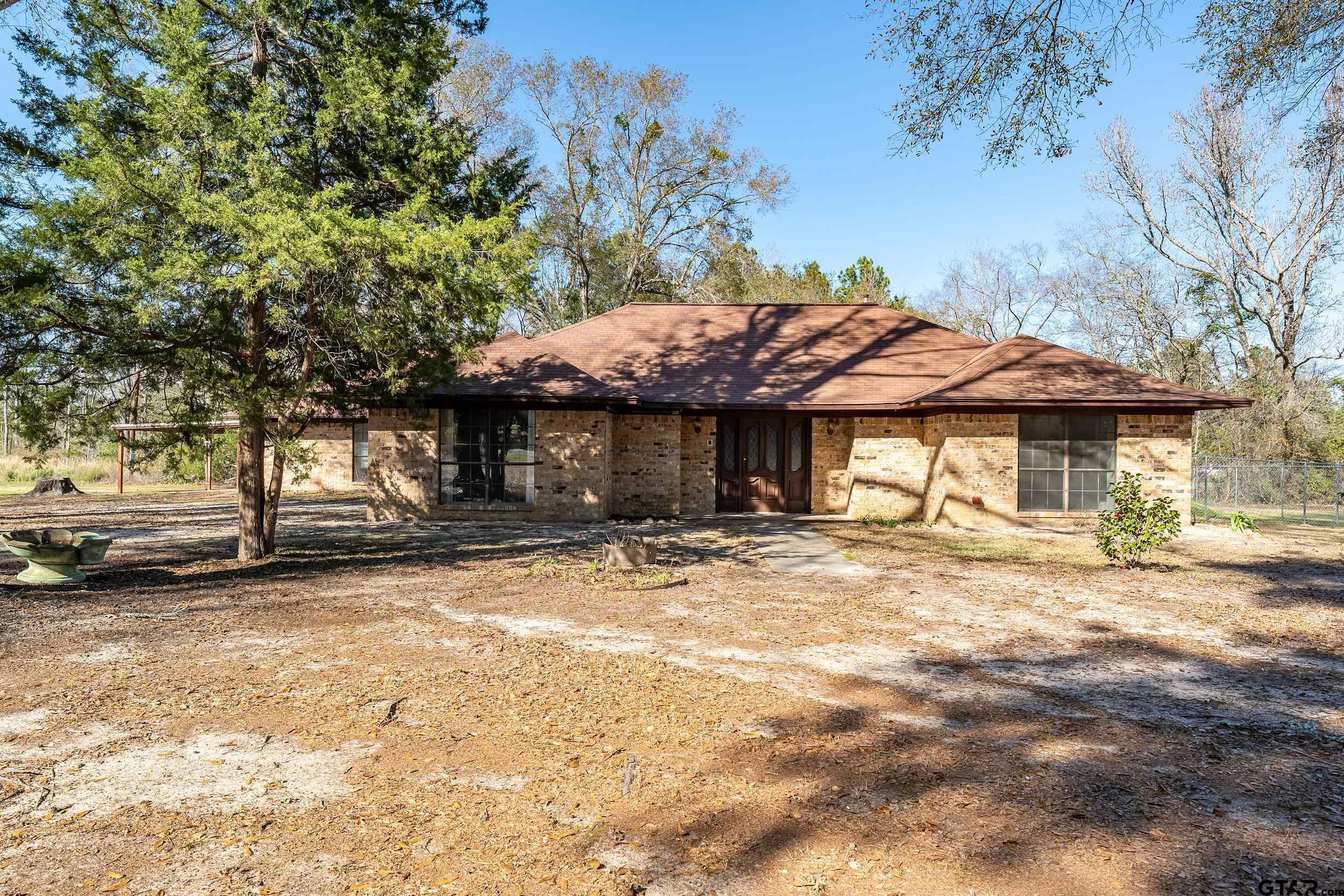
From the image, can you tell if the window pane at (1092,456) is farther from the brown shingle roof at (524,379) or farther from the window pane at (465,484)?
the window pane at (465,484)

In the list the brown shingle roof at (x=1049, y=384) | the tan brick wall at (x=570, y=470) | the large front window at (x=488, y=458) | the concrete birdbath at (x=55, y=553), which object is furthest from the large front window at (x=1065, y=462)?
the concrete birdbath at (x=55, y=553)

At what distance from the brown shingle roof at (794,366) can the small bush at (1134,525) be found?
3826 millimetres

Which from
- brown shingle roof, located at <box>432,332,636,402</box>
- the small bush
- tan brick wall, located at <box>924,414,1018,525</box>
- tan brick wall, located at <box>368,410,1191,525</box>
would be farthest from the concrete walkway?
brown shingle roof, located at <box>432,332,636,402</box>

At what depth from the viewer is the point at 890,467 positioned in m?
15.8

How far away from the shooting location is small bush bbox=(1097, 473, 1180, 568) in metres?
9.81

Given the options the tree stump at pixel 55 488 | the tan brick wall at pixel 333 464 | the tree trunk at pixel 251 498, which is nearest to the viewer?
the tree trunk at pixel 251 498

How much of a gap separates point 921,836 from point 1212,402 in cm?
1393

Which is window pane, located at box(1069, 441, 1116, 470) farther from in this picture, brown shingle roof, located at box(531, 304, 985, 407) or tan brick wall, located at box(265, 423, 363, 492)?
tan brick wall, located at box(265, 423, 363, 492)

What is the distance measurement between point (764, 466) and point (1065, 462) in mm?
6109

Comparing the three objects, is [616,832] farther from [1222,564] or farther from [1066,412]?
[1066,412]

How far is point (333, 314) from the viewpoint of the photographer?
8.38 meters

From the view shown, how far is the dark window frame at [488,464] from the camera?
49.5ft

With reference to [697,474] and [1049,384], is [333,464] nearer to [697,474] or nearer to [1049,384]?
[697,474]

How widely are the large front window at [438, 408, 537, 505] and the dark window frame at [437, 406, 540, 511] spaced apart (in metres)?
0.01
